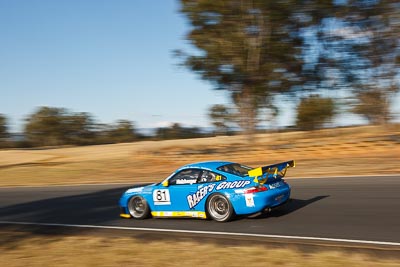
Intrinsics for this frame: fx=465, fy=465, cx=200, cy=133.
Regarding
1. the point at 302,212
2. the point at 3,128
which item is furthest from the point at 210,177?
the point at 3,128

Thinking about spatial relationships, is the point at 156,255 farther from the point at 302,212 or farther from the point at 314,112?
the point at 314,112

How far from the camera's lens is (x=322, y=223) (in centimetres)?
862

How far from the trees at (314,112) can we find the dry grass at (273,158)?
60 centimetres

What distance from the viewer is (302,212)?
32.1ft

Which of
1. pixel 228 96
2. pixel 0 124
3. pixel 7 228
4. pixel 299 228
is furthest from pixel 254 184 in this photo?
pixel 0 124

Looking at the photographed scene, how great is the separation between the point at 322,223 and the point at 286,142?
55.8 feet

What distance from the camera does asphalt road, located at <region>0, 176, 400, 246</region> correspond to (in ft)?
26.8

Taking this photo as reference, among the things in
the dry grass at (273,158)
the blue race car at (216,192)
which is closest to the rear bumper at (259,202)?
the blue race car at (216,192)

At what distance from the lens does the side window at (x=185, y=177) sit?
32.0 feet

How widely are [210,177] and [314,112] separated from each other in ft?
61.7

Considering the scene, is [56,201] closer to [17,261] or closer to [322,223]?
[17,261]

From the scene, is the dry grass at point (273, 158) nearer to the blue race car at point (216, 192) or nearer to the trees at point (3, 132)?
the blue race car at point (216, 192)

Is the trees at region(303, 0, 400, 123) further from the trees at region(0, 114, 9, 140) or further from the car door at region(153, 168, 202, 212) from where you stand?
the trees at region(0, 114, 9, 140)

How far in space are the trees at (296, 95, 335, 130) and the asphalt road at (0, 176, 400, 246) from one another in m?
11.6
